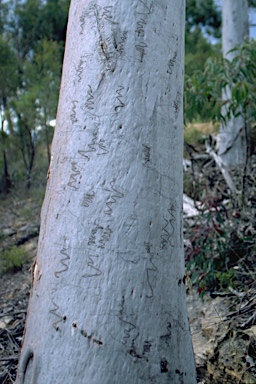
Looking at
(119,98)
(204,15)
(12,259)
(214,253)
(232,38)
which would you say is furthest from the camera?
(204,15)

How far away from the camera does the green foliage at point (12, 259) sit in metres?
3.91

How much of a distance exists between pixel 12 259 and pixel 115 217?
2672 mm

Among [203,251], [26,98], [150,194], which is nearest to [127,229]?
[150,194]

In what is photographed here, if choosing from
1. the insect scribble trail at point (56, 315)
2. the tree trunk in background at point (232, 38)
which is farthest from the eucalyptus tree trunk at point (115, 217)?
the tree trunk in background at point (232, 38)

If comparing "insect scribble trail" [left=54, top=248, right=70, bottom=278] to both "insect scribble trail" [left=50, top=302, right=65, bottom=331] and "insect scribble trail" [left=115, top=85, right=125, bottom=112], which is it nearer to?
"insect scribble trail" [left=50, top=302, right=65, bottom=331]

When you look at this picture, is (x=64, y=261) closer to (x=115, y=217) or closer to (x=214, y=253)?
(x=115, y=217)

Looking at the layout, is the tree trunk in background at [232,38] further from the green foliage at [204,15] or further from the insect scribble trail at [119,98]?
the green foliage at [204,15]

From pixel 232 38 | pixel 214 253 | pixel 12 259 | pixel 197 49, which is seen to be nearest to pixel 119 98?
pixel 214 253

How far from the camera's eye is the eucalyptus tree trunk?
56.6 inches

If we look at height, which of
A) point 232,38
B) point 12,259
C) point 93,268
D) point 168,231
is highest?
point 232,38

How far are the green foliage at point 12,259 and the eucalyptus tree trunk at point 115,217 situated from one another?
2401 mm

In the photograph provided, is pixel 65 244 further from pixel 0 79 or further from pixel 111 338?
pixel 0 79

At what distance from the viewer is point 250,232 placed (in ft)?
11.0

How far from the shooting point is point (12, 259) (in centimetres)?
394
